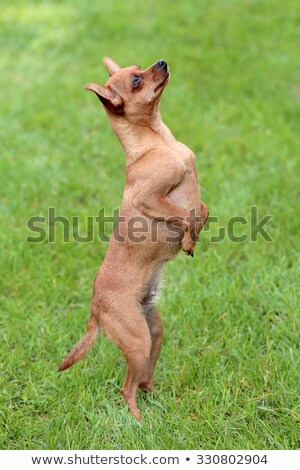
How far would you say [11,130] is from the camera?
23.8 ft

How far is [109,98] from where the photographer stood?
343cm

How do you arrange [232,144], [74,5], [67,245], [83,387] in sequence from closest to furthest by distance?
[83,387] < [67,245] < [232,144] < [74,5]

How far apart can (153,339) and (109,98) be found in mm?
1383

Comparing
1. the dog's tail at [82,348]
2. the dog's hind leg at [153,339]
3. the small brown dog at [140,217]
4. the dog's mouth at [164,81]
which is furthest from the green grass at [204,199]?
the dog's mouth at [164,81]

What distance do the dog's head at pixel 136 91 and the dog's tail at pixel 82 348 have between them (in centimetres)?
115

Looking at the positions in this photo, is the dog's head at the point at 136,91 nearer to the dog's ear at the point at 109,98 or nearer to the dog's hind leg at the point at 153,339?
the dog's ear at the point at 109,98

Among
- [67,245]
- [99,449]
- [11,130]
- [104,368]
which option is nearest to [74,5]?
[11,130]

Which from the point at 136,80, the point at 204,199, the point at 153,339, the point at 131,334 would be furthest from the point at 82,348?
the point at 204,199

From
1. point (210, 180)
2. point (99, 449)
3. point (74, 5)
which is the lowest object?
point (99, 449)

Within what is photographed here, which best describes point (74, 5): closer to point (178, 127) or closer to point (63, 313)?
point (178, 127)

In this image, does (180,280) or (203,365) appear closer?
(203,365)

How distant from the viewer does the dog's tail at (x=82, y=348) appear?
142 inches

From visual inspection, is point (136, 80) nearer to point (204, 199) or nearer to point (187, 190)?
point (187, 190)

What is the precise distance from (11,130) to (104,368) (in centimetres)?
394
